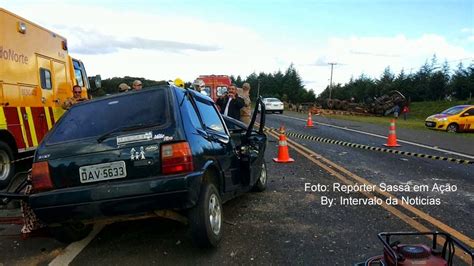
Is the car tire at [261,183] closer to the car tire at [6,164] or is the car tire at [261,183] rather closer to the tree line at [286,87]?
the car tire at [6,164]

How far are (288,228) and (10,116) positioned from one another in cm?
584

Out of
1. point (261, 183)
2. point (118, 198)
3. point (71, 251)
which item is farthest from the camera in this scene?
point (261, 183)

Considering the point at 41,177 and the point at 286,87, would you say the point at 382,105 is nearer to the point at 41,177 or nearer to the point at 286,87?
the point at 41,177

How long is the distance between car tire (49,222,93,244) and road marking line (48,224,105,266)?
6cm

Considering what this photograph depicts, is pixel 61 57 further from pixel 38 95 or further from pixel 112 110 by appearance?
pixel 112 110

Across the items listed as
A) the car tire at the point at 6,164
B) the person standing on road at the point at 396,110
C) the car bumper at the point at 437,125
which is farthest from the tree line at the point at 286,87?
the car tire at the point at 6,164

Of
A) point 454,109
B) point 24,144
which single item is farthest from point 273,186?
point 454,109

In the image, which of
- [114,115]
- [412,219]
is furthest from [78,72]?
[412,219]

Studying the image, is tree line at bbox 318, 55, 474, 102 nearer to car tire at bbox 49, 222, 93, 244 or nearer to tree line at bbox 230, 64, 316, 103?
tree line at bbox 230, 64, 316, 103

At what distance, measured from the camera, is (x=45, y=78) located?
10070 mm

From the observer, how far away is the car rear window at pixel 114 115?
4.45 metres

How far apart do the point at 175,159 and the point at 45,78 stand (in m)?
7.14

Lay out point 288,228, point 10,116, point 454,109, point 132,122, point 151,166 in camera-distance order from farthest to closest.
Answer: point 454,109, point 10,116, point 288,228, point 132,122, point 151,166

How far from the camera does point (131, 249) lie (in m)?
4.59
